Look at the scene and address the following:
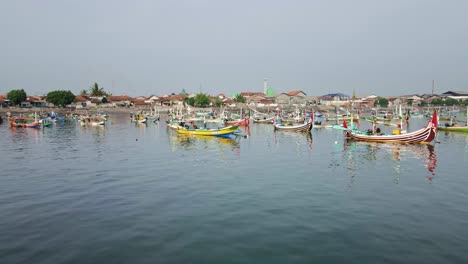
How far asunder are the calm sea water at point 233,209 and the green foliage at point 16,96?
90.1 m

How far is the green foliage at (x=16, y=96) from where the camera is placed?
105m

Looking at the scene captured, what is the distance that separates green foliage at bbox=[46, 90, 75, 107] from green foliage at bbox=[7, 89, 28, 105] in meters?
6.97

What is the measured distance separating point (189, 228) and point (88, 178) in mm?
11292

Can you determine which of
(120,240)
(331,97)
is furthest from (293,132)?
(331,97)

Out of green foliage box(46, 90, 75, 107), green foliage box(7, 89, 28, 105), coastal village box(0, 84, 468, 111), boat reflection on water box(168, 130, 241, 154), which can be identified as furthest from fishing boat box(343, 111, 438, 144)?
green foliage box(7, 89, 28, 105)

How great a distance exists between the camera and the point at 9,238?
11.7 metres

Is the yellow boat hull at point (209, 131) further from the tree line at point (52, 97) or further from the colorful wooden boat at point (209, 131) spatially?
the tree line at point (52, 97)

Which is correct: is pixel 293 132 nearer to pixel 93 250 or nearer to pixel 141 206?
pixel 141 206

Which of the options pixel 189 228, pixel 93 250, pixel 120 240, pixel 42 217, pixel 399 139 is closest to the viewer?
pixel 93 250

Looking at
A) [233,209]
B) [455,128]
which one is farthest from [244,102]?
[233,209]

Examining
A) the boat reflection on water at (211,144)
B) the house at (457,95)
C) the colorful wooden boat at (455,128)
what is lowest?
the boat reflection on water at (211,144)

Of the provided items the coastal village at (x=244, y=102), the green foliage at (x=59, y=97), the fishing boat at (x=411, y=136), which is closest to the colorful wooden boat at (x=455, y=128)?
the fishing boat at (x=411, y=136)

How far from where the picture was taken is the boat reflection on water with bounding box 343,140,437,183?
25922 millimetres

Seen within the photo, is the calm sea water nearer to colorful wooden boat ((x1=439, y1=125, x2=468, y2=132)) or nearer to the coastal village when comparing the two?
colorful wooden boat ((x1=439, y1=125, x2=468, y2=132))
